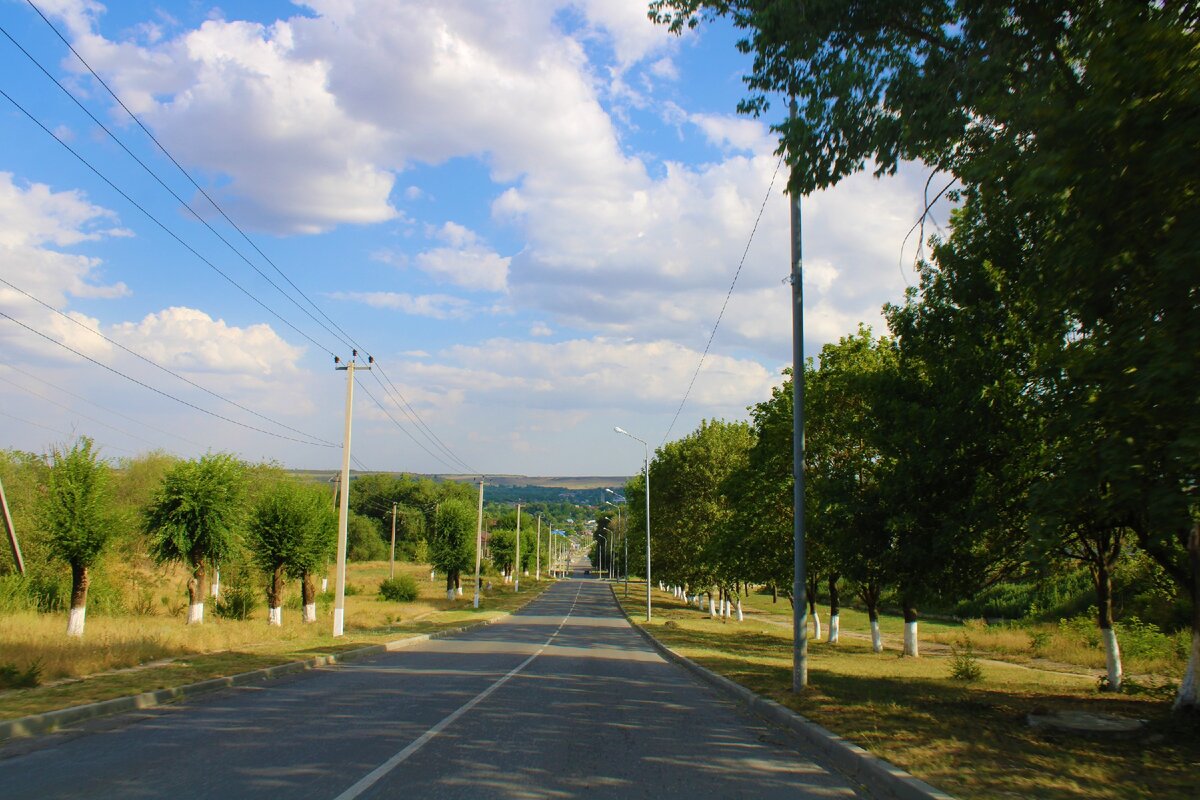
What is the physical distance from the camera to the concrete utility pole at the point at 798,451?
13797mm

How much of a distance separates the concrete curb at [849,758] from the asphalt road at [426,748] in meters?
0.23

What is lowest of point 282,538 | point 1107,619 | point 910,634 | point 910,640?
point 910,640

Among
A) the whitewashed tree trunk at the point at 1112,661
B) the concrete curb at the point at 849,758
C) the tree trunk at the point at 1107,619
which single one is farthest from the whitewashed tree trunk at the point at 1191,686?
the whitewashed tree trunk at the point at 1112,661

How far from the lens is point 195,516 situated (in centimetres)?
3170

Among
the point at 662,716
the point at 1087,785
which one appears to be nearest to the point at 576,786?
the point at 1087,785

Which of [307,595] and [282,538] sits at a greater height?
[282,538]

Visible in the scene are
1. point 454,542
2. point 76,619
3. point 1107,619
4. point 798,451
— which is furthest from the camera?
point 454,542

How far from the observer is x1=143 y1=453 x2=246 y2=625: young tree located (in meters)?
31.5

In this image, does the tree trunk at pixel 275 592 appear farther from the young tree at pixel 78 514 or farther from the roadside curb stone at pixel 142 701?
the roadside curb stone at pixel 142 701

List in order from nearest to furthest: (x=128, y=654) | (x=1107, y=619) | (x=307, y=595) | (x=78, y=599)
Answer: (x=1107, y=619), (x=128, y=654), (x=78, y=599), (x=307, y=595)

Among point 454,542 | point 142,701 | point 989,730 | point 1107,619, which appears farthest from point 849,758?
point 454,542

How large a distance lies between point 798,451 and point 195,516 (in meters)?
25.7

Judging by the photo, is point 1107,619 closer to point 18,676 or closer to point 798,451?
point 798,451

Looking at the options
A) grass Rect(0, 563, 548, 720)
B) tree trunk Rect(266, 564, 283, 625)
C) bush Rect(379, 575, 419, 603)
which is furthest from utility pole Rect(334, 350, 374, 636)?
bush Rect(379, 575, 419, 603)
